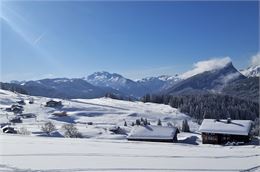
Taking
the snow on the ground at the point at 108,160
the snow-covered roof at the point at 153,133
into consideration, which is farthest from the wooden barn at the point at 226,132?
the snow on the ground at the point at 108,160

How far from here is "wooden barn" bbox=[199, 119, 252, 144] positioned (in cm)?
6869

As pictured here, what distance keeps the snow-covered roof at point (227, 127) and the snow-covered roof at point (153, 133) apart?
839 cm

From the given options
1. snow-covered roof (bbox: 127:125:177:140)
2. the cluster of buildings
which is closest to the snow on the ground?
snow-covered roof (bbox: 127:125:177:140)

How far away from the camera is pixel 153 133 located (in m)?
66.1

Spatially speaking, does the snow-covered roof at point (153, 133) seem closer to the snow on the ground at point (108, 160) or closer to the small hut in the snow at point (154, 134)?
the small hut in the snow at point (154, 134)

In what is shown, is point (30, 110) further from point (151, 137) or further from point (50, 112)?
point (151, 137)

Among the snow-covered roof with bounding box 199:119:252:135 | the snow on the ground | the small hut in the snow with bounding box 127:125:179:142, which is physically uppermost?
the snow-covered roof with bounding box 199:119:252:135

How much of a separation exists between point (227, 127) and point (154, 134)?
1524 cm

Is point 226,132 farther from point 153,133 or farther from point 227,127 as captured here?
point 153,133

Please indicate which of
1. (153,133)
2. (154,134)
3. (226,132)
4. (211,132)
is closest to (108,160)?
(154,134)

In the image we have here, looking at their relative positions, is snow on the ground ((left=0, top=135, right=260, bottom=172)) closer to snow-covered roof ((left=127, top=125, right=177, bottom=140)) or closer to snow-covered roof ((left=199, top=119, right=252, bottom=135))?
snow-covered roof ((left=127, top=125, right=177, bottom=140))

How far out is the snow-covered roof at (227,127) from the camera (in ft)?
226

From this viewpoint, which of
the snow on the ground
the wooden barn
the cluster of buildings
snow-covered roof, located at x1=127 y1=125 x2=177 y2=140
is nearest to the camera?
the snow on the ground

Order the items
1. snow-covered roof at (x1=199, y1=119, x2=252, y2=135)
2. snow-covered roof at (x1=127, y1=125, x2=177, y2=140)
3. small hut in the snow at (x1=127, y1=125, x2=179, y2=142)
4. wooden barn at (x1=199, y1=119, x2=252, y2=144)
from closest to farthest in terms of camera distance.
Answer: small hut in the snow at (x1=127, y1=125, x2=179, y2=142)
snow-covered roof at (x1=127, y1=125, x2=177, y2=140)
wooden barn at (x1=199, y1=119, x2=252, y2=144)
snow-covered roof at (x1=199, y1=119, x2=252, y2=135)
